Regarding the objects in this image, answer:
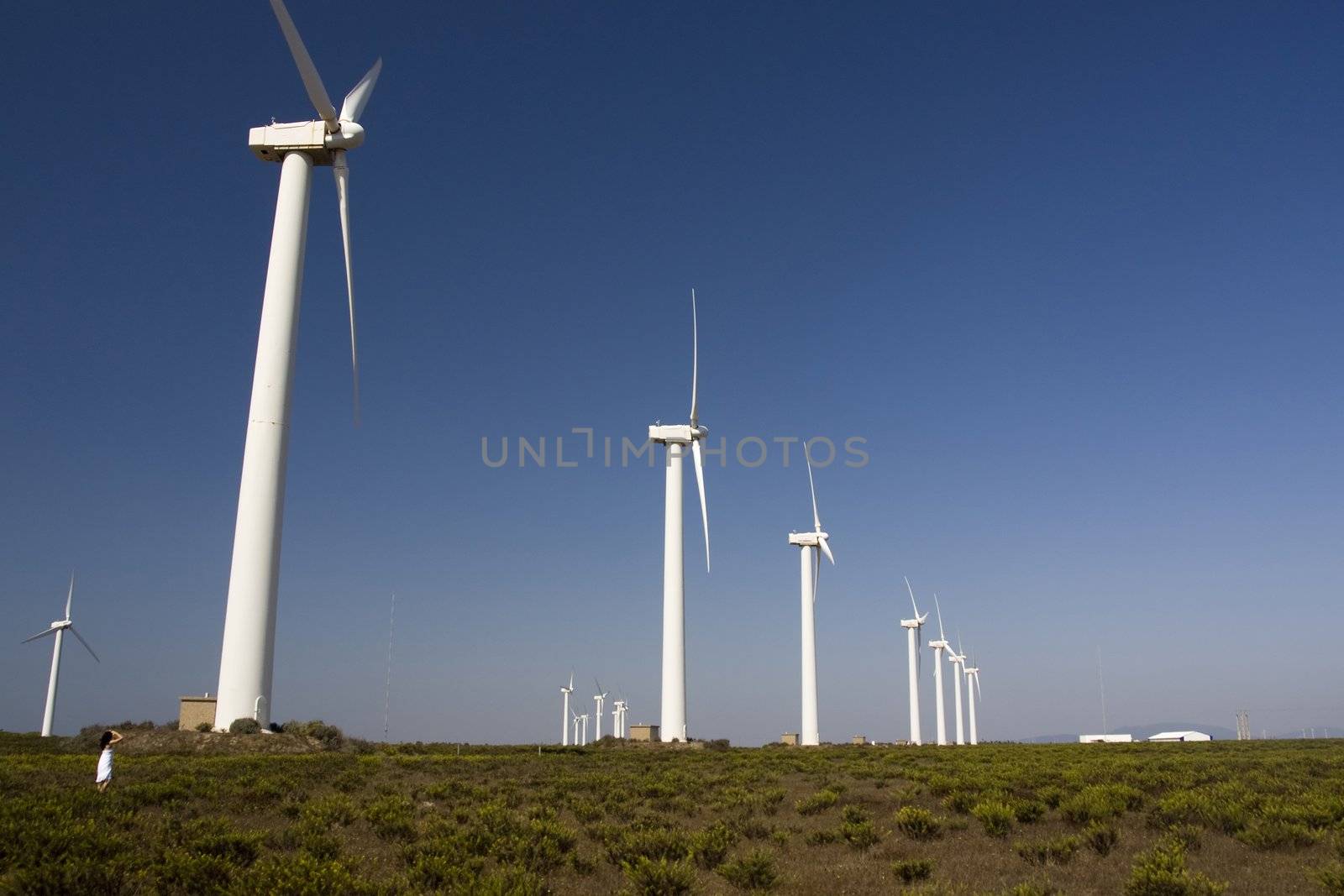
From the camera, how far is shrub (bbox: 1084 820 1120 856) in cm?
1881

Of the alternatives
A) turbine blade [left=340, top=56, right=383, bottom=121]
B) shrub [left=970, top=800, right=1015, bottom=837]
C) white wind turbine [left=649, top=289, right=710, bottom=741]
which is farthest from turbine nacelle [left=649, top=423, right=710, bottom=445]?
shrub [left=970, top=800, right=1015, bottom=837]

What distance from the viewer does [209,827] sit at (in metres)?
18.3

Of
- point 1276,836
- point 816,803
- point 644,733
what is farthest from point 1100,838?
point 644,733

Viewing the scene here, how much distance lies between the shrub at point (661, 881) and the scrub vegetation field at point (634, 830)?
4 centimetres

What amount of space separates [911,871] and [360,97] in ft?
137

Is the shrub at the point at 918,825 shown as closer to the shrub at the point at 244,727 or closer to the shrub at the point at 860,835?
the shrub at the point at 860,835

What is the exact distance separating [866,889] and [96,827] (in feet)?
41.2

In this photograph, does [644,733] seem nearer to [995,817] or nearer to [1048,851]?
[995,817]

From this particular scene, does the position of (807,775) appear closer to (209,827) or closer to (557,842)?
(557,842)

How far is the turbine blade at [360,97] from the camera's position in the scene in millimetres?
44719

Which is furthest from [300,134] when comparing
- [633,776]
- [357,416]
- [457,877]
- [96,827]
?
[457,877]

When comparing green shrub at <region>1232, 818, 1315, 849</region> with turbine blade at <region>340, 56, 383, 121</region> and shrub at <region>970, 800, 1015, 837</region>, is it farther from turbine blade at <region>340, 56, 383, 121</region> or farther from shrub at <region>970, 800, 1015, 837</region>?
turbine blade at <region>340, 56, 383, 121</region>

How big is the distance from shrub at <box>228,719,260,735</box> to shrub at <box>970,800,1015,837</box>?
2517cm

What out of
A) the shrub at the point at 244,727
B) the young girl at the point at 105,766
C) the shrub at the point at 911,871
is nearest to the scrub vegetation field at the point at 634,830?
the shrub at the point at 911,871
